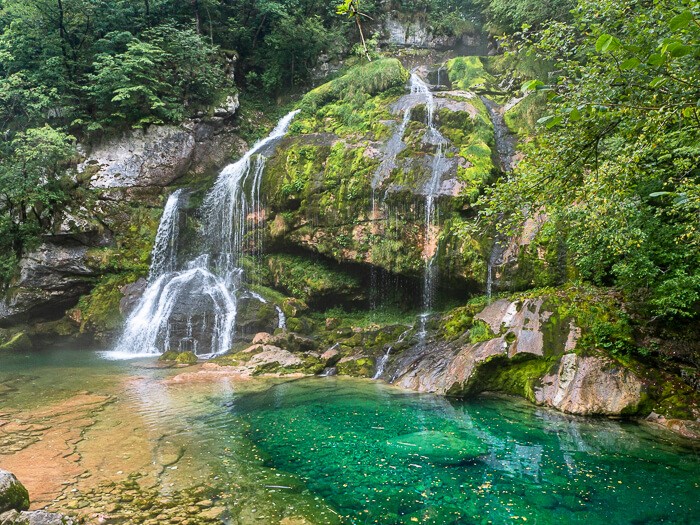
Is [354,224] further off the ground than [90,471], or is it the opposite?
[354,224]

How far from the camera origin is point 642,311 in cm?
958

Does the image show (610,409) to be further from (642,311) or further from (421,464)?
(421,464)

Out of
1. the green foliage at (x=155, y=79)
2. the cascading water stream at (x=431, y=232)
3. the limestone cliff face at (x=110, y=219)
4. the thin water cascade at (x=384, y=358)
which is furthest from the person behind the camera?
the green foliage at (x=155, y=79)

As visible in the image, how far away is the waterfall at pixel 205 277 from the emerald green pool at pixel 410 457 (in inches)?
198

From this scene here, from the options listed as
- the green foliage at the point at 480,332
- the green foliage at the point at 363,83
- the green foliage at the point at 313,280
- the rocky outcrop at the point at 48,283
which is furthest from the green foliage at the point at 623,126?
the rocky outcrop at the point at 48,283

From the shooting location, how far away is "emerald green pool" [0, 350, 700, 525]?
5.20 meters

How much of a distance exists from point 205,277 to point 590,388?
45.4 ft

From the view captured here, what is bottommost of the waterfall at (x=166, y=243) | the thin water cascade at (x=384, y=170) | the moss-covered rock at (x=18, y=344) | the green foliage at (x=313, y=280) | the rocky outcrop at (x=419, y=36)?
the moss-covered rock at (x=18, y=344)

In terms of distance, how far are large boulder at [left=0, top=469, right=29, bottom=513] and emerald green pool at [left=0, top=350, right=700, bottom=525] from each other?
147cm

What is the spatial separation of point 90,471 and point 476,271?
11.5 meters

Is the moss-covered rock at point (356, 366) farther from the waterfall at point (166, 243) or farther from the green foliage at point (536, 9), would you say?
the green foliage at point (536, 9)

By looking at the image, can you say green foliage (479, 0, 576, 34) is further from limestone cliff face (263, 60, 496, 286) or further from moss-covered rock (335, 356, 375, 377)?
moss-covered rock (335, 356, 375, 377)

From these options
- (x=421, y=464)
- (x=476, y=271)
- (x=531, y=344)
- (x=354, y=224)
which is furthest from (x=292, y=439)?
(x=354, y=224)

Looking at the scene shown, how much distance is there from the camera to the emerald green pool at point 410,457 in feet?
17.0
